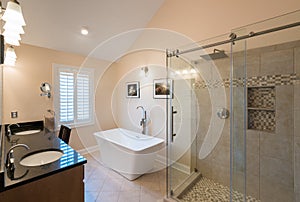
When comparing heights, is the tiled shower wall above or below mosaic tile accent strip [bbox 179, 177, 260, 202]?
above

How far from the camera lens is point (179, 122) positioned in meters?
2.70

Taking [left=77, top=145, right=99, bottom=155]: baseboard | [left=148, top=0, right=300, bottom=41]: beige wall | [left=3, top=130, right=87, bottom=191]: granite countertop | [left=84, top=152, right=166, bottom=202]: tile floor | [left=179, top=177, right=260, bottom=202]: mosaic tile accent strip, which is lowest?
[left=84, top=152, right=166, bottom=202]: tile floor

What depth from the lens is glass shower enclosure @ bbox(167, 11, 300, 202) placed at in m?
1.73

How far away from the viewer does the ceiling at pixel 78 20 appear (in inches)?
95.8

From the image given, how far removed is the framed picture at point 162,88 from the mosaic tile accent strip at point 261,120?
1.31m

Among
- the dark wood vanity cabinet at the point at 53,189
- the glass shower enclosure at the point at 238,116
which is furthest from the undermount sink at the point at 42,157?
the glass shower enclosure at the point at 238,116

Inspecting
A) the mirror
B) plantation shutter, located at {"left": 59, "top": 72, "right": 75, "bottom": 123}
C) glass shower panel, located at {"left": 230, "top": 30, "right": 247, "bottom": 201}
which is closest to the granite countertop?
the mirror

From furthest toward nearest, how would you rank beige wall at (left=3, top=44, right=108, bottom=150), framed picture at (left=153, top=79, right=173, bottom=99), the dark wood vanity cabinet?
framed picture at (left=153, top=79, right=173, bottom=99)
beige wall at (left=3, top=44, right=108, bottom=150)
the dark wood vanity cabinet

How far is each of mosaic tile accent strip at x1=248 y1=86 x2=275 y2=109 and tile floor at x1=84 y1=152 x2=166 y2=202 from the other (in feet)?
6.14

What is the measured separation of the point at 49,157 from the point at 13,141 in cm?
73

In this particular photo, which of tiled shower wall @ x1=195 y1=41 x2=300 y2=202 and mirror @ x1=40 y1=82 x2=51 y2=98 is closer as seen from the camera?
tiled shower wall @ x1=195 y1=41 x2=300 y2=202

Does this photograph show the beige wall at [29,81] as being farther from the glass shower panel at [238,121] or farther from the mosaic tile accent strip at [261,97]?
the mosaic tile accent strip at [261,97]

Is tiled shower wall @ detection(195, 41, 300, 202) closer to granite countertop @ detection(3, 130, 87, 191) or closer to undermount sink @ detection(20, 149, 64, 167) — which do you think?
granite countertop @ detection(3, 130, 87, 191)

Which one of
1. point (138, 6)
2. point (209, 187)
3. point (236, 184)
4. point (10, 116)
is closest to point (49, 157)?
point (10, 116)
